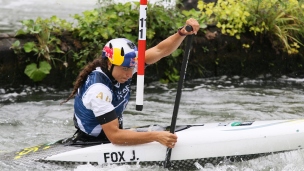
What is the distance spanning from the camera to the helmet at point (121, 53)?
496cm

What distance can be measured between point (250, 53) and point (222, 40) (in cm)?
53

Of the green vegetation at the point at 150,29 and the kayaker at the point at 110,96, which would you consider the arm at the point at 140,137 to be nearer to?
the kayaker at the point at 110,96

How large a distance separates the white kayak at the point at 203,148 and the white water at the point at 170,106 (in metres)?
1.49

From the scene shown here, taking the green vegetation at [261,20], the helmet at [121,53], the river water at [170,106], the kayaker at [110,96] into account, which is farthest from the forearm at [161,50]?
the green vegetation at [261,20]

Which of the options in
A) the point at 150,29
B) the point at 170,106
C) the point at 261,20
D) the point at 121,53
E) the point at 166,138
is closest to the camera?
the point at 121,53

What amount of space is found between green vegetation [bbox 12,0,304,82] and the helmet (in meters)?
3.67

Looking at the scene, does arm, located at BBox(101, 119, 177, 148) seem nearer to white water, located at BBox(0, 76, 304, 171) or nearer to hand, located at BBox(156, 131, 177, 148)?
hand, located at BBox(156, 131, 177, 148)

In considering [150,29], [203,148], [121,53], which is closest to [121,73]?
[121,53]

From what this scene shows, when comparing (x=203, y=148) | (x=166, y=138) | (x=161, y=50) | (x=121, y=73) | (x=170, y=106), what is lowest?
(x=170, y=106)

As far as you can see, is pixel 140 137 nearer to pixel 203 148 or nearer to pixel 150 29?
pixel 203 148

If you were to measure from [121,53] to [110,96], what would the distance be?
355 millimetres

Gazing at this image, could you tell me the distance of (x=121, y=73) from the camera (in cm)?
504

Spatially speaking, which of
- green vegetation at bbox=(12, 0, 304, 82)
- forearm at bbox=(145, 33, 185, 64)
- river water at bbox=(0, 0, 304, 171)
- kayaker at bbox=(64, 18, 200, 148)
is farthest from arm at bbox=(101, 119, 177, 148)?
green vegetation at bbox=(12, 0, 304, 82)

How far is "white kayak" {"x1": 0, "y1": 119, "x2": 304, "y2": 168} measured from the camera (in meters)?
5.18
